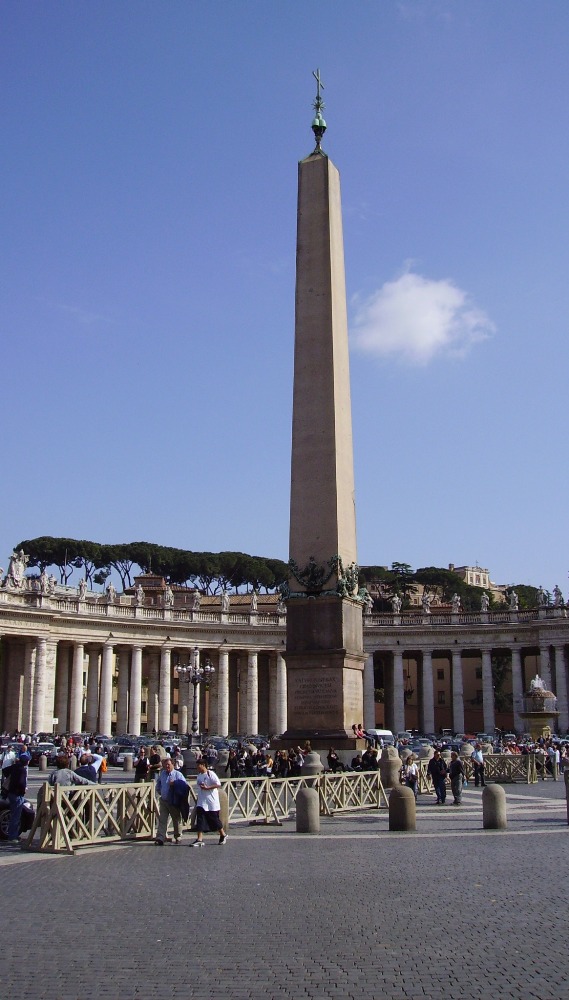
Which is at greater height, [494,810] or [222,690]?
[222,690]

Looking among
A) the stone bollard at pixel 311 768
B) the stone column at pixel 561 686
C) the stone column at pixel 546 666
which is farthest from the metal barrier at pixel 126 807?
the stone column at pixel 546 666

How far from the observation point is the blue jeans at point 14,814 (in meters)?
15.3

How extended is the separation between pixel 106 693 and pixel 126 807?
4899 centimetres

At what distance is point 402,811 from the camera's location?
16250mm

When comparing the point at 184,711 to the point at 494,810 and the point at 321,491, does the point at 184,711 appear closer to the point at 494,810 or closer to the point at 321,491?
the point at 321,491

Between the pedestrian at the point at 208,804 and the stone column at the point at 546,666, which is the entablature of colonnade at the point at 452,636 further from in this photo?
the pedestrian at the point at 208,804

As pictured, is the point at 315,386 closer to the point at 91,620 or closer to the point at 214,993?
the point at 214,993

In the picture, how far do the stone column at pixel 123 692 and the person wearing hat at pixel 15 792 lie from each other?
4830 centimetres

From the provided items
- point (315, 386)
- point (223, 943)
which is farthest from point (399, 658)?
point (223, 943)

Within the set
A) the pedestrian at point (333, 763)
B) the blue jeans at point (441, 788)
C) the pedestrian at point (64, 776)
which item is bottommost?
the blue jeans at point (441, 788)

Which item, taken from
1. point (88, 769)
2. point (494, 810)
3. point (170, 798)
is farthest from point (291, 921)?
point (88, 769)

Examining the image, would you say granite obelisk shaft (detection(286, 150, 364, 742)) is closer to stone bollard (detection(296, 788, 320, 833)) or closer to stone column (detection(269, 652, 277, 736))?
stone bollard (detection(296, 788, 320, 833))

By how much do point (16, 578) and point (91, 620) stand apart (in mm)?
5291

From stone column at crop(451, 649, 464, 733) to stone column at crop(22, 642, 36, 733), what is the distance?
90.1 feet
